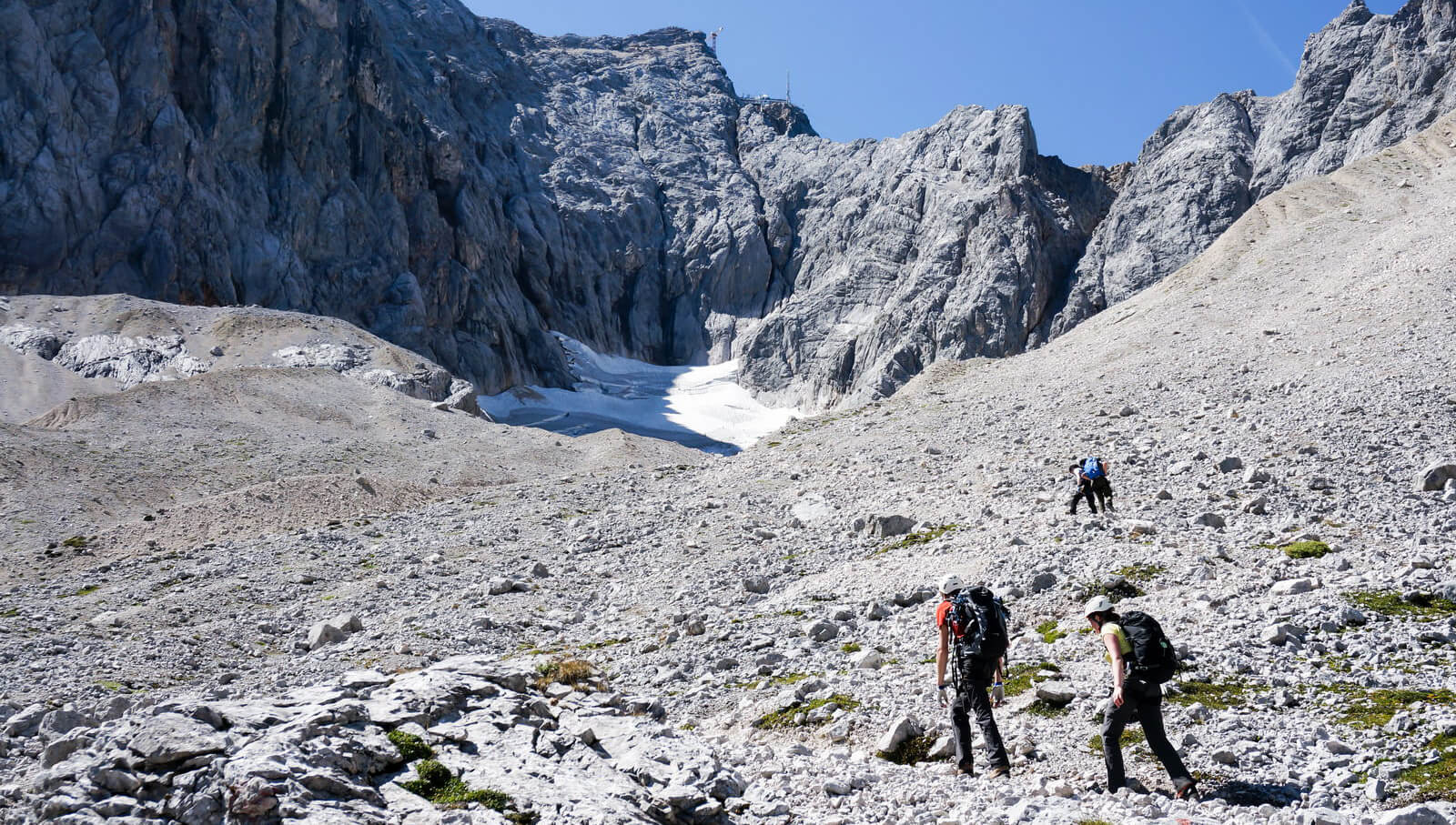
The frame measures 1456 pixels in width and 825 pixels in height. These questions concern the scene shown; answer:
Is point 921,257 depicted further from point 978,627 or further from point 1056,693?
point 978,627

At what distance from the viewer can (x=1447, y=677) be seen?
35.4 feet

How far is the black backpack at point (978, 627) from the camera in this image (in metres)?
10.9

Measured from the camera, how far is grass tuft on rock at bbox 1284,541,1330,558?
15.7m

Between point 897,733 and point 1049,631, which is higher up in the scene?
point 1049,631

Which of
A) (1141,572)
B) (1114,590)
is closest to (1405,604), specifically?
(1114,590)

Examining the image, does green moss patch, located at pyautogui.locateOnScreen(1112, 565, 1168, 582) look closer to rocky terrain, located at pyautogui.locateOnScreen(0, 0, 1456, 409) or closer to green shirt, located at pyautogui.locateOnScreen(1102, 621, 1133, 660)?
green shirt, located at pyautogui.locateOnScreen(1102, 621, 1133, 660)

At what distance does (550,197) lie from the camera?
16088 cm

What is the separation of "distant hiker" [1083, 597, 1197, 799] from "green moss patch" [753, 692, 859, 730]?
3769mm

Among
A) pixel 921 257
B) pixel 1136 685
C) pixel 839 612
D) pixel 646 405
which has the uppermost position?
pixel 921 257

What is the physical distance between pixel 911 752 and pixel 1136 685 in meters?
2.73

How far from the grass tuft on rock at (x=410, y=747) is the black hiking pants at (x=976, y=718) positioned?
16.9ft

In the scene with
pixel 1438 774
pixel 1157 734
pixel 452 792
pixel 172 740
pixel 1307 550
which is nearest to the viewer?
pixel 1438 774

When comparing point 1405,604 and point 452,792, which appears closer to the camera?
point 452,792

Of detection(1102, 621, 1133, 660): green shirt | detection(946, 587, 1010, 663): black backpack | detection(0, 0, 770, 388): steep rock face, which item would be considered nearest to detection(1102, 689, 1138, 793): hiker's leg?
detection(1102, 621, 1133, 660): green shirt
